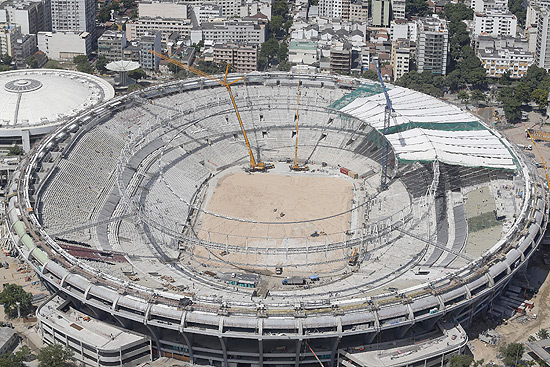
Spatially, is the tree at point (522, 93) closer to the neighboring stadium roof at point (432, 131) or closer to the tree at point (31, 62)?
the neighboring stadium roof at point (432, 131)

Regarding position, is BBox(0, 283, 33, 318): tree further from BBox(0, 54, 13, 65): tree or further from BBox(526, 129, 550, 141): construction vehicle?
BBox(526, 129, 550, 141): construction vehicle

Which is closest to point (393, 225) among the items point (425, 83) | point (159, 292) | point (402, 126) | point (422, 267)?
point (422, 267)

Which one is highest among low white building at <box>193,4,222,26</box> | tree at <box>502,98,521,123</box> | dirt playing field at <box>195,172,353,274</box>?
low white building at <box>193,4,222,26</box>

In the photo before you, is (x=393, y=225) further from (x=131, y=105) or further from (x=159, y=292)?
(x=131, y=105)

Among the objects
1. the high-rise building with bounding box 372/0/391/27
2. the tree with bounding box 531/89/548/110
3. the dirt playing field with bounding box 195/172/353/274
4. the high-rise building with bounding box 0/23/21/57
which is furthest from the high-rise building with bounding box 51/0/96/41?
the tree with bounding box 531/89/548/110

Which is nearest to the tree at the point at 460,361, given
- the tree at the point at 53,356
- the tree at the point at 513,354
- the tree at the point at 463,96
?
the tree at the point at 513,354

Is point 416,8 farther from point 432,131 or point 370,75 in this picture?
point 432,131
